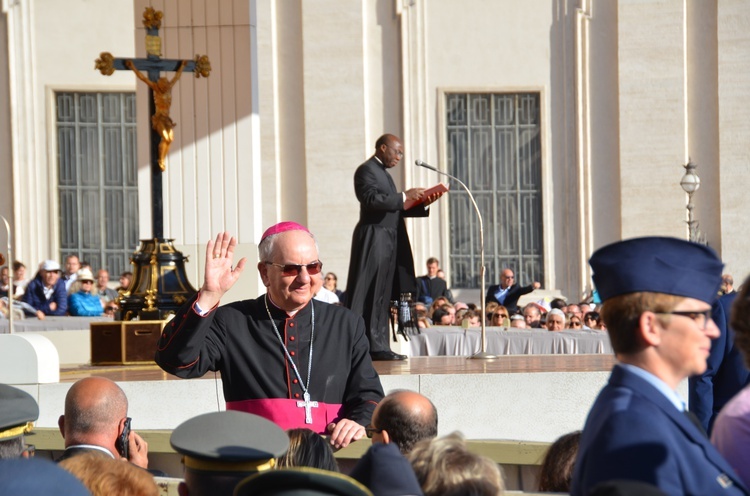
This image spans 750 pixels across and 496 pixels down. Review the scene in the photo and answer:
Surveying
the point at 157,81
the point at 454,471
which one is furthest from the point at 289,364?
the point at 157,81

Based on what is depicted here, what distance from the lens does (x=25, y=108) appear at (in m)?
25.4

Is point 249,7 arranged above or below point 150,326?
above

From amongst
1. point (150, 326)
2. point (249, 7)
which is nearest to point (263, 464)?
point (150, 326)

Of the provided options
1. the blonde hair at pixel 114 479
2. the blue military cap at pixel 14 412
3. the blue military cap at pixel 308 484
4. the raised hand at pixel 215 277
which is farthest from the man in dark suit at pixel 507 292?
the blue military cap at pixel 308 484

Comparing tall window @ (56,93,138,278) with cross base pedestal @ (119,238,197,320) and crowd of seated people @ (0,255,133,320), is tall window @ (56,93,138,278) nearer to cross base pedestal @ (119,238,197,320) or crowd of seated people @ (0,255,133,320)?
crowd of seated people @ (0,255,133,320)

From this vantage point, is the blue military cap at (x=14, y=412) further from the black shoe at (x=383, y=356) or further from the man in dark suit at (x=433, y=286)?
the man in dark suit at (x=433, y=286)

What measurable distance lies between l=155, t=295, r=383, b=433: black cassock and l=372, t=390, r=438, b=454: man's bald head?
0.93 m

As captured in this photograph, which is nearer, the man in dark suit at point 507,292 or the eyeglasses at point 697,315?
the eyeglasses at point 697,315

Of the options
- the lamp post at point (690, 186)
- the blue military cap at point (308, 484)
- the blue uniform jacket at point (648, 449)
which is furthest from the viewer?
the lamp post at point (690, 186)

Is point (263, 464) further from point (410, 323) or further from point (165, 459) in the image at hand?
point (410, 323)

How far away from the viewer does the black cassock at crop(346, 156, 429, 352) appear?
1184 centimetres

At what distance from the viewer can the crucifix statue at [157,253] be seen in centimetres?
1220

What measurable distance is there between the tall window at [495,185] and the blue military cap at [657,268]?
22279 mm

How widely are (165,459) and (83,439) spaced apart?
3299mm
